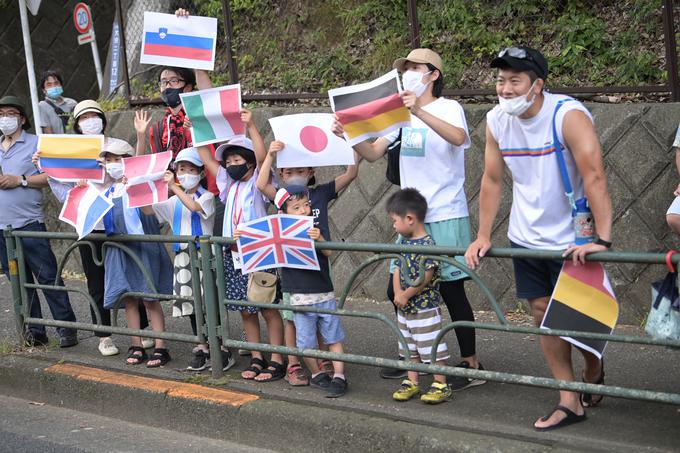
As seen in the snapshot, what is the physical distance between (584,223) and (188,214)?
110 inches

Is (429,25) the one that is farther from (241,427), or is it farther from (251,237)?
(241,427)

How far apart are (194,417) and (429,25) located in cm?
447

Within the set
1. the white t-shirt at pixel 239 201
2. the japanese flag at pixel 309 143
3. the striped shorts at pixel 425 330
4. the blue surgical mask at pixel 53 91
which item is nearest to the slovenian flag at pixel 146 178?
the white t-shirt at pixel 239 201

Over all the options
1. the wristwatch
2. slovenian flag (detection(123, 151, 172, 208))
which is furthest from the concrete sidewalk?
slovenian flag (detection(123, 151, 172, 208))

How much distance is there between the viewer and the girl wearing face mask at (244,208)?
5.93 meters

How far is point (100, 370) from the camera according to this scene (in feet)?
21.1

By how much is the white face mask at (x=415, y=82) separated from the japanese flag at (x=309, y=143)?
1.65 ft

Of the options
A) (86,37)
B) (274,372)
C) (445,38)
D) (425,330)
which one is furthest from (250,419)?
(86,37)

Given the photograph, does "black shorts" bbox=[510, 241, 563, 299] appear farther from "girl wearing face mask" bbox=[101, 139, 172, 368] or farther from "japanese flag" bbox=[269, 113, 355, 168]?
"girl wearing face mask" bbox=[101, 139, 172, 368]

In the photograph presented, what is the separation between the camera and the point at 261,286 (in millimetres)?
5871

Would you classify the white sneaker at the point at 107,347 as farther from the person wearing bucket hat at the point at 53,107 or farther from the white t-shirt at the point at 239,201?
the person wearing bucket hat at the point at 53,107

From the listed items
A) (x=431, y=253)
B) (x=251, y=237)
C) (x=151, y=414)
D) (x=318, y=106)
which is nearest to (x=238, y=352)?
(x=151, y=414)

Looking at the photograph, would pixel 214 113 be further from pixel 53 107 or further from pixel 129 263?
pixel 53 107

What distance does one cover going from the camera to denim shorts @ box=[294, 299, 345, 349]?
557 centimetres
